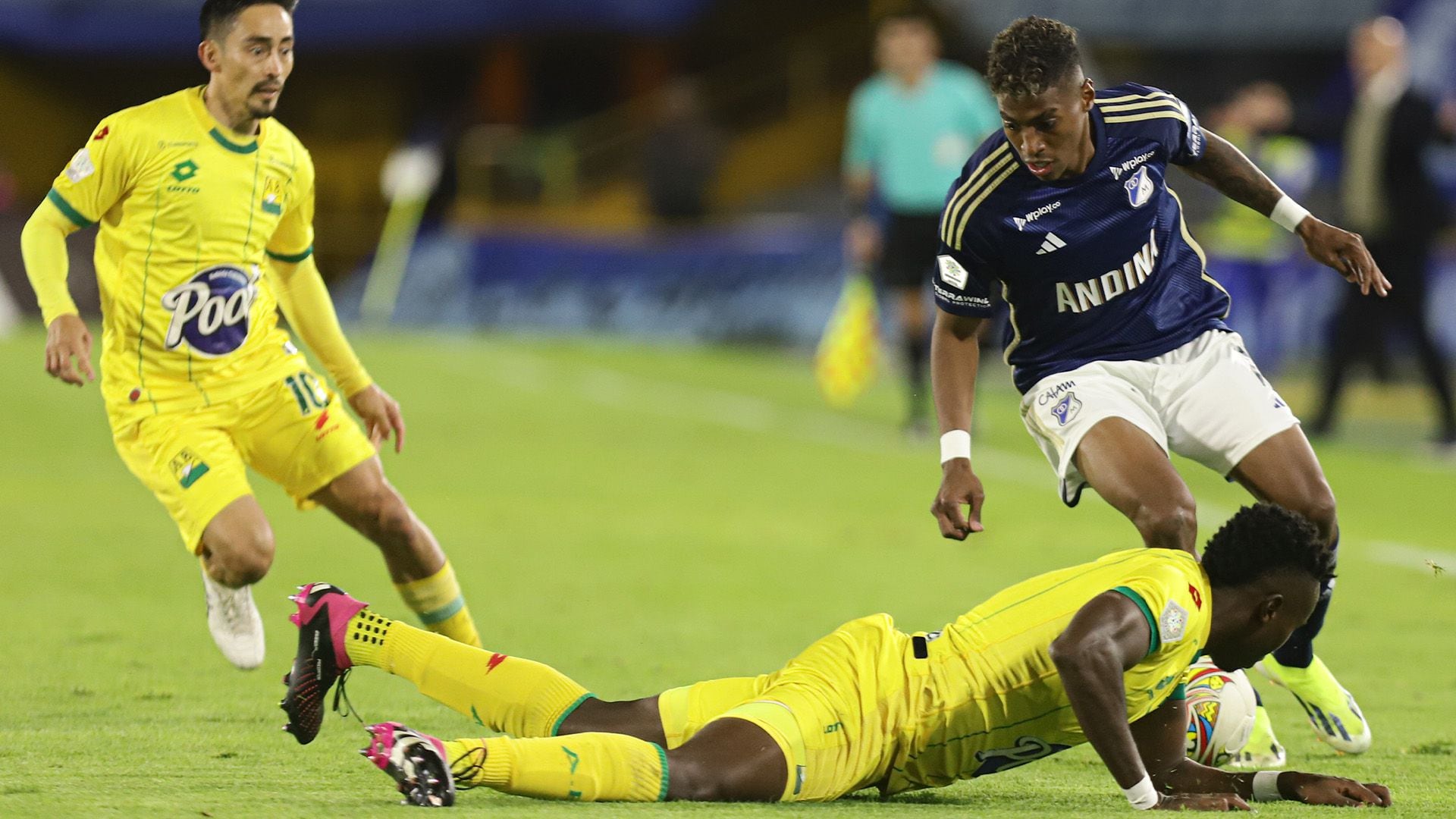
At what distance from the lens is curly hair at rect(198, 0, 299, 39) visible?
6.23 metres

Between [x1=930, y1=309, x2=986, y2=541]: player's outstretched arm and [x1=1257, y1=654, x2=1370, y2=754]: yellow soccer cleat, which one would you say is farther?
[x1=1257, y1=654, x2=1370, y2=754]: yellow soccer cleat

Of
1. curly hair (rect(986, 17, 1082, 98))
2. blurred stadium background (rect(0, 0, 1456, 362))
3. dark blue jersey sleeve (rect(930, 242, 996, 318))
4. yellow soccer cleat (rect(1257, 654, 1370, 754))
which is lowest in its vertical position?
yellow soccer cleat (rect(1257, 654, 1370, 754))

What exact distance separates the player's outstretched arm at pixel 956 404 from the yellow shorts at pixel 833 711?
616mm

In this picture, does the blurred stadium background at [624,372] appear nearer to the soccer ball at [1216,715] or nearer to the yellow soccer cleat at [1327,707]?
the yellow soccer cleat at [1327,707]

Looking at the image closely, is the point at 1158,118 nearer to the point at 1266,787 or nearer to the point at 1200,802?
the point at 1266,787

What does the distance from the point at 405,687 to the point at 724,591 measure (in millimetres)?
2454

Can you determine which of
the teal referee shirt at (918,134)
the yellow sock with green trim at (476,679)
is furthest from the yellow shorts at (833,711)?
the teal referee shirt at (918,134)

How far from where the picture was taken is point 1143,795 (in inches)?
179

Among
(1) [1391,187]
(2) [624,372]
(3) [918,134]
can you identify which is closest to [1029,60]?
(3) [918,134]

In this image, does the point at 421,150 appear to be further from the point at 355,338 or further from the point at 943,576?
the point at 943,576

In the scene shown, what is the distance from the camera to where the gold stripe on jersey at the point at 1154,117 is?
5.95 meters

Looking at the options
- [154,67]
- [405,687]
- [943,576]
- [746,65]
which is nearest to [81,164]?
[405,687]

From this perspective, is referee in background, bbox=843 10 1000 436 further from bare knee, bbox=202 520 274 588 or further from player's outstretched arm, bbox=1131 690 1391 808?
player's outstretched arm, bbox=1131 690 1391 808

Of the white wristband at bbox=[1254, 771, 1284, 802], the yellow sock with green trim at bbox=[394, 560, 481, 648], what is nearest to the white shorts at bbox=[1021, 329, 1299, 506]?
the white wristband at bbox=[1254, 771, 1284, 802]
